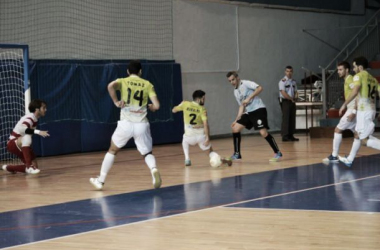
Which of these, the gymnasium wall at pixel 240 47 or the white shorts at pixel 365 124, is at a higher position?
the gymnasium wall at pixel 240 47

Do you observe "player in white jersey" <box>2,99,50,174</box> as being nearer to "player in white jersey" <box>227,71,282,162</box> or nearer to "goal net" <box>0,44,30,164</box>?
"goal net" <box>0,44,30,164</box>

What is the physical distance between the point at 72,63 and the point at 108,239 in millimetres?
11966

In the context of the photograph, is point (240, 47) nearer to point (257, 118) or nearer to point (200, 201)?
point (257, 118)

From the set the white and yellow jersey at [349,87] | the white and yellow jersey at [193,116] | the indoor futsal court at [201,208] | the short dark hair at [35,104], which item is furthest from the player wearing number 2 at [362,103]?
the short dark hair at [35,104]

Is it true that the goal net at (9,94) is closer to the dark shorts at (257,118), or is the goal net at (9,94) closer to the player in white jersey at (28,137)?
the player in white jersey at (28,137)

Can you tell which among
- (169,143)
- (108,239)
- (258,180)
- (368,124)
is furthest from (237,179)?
(169,143)

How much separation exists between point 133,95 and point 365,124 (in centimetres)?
459

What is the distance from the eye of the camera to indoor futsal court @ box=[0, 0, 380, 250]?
8852 mm

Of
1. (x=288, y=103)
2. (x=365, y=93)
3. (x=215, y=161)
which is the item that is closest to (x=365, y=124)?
(x=365, y=93)

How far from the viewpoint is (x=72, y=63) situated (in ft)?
64.3

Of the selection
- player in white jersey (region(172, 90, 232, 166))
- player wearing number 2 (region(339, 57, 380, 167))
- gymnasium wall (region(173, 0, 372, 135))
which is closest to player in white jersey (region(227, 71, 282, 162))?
player in white jersey (region(172, 90, 232, 166))

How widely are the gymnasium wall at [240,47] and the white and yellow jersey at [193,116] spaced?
24.9 ft

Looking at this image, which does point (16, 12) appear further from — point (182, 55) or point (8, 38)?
point (182, 55)

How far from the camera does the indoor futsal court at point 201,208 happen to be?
26.1ft
